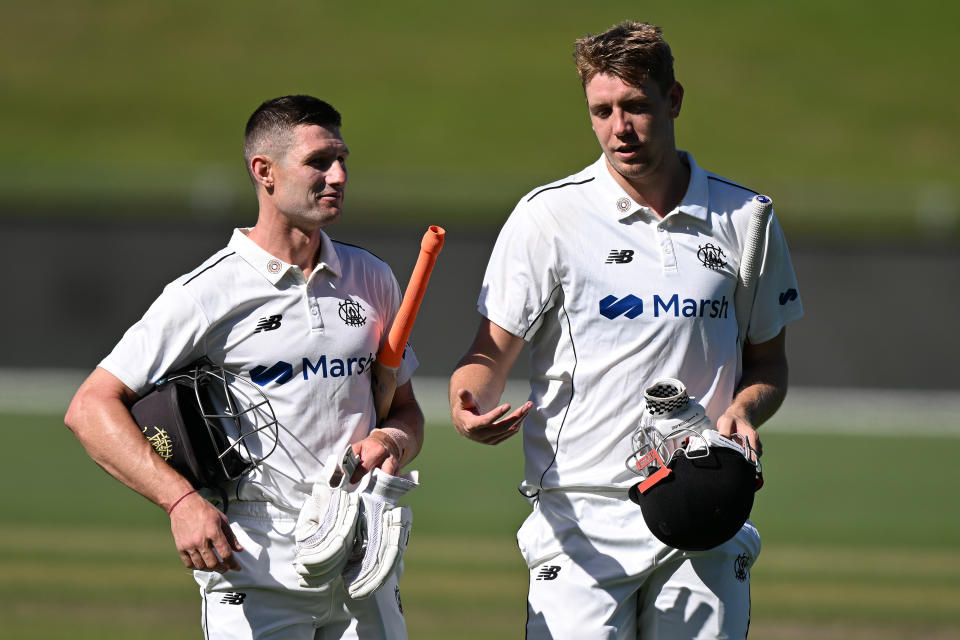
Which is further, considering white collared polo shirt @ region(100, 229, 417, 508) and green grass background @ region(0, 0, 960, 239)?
green grass background @ region(0, 0, 960, 239)

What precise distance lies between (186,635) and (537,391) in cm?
404

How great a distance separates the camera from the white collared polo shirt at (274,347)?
13.2 feet

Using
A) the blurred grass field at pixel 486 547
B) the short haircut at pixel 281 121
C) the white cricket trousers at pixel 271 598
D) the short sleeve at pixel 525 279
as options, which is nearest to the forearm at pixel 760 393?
the short sleeve at pixel 525 279

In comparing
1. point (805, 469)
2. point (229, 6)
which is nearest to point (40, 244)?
point (805, 469)

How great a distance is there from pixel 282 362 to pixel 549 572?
115 centimetres

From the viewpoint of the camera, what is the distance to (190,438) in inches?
158

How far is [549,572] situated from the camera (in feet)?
14.0

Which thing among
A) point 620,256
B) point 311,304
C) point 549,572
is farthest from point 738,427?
point 311,304

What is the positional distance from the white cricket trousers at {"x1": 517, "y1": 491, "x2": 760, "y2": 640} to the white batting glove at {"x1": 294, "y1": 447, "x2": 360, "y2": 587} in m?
0.74

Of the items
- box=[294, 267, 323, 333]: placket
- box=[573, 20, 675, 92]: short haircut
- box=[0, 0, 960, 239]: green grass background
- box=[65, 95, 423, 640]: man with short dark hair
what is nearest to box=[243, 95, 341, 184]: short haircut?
box=[65, 95, 423, 640]: man with short dark hair

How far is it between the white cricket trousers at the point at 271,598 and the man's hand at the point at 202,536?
296 mm

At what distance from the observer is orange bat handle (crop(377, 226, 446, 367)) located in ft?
13.6

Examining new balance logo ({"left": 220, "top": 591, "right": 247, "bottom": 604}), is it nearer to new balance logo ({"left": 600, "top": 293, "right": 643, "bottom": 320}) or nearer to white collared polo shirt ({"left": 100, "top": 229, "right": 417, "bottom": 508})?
white collared polo shirt ({"left": 100, "top": 229, "right": 417, "bottom": 508})

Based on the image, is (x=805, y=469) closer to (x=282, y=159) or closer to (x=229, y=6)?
(x=282, y=159)
